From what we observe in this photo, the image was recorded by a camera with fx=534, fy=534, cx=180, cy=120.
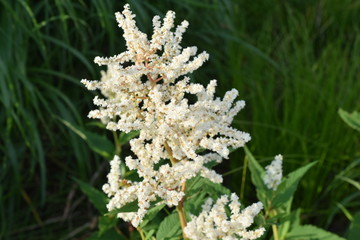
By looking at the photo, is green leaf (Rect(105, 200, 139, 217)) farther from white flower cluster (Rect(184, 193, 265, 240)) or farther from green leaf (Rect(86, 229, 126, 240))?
green leaf (Rect(86, 229, 126, 240))

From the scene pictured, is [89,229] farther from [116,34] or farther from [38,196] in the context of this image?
[116,34]

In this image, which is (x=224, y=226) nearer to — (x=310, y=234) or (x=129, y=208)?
(x=129, y=208)

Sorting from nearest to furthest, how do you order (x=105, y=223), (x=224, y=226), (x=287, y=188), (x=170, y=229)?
(x=224, y=226) → (x=170, y=229) → (x=287, y=188) → (x=105, y=223)

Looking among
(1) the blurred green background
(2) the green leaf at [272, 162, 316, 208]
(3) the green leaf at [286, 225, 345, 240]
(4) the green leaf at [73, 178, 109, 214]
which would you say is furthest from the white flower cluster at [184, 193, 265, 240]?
(1) the blurred green background

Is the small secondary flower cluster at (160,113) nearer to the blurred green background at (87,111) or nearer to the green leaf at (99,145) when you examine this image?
the green leaf at (99,145)

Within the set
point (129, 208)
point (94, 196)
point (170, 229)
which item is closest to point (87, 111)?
point (94, 196)
